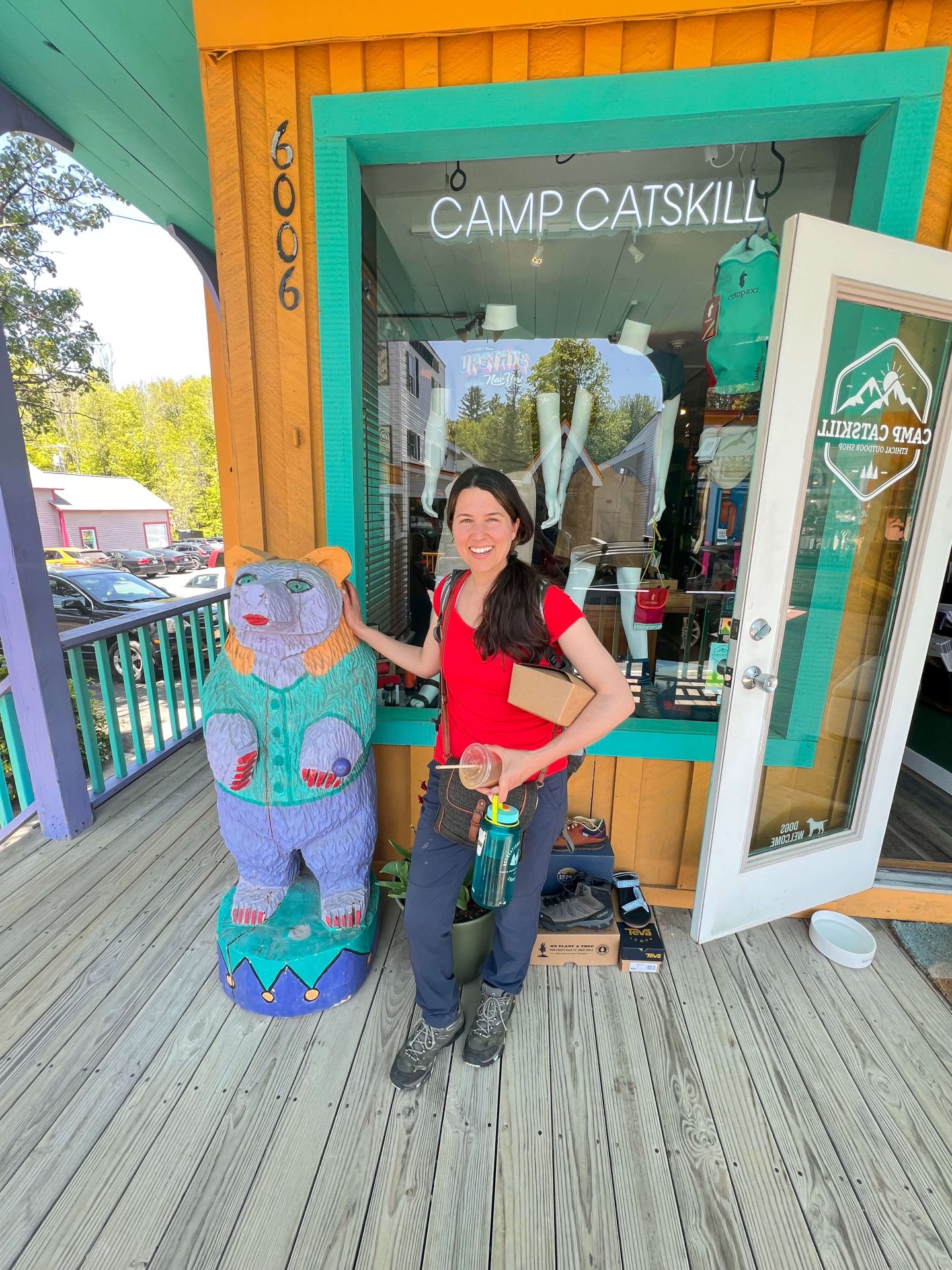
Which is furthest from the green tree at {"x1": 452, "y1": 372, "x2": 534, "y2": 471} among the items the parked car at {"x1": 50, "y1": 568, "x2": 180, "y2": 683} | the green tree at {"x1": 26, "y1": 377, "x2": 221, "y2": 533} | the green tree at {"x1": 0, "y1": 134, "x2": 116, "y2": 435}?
the green tree at {"x1": 26, "y1": 377, "x2": 221, "y2": 533}

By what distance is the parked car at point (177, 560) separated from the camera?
15.8m

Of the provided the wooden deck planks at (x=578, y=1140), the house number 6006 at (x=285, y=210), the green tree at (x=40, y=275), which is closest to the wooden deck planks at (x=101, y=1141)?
the wooden deck planks at (x=578, y=1140)

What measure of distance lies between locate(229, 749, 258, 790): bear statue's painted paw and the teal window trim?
33.5 inches

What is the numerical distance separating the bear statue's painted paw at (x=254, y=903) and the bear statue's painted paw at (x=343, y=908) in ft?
0.49

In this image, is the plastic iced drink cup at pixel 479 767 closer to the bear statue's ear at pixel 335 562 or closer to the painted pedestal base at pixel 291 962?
the bear statue's ear at pixel 335 562

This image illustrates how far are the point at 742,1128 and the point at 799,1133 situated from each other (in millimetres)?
136

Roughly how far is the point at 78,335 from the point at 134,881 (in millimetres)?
7617

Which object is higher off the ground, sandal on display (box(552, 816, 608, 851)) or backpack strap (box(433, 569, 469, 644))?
backpack strap (box(433, 569, 469, 644))

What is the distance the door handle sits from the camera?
1.56m

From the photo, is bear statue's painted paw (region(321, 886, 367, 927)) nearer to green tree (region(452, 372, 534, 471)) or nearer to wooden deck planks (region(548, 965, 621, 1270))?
wooden deck planks (region(548, 965, 621, 1270))

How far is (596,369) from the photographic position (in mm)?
2805

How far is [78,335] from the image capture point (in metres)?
6.98

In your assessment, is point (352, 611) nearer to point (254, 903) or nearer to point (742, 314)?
point (254, 903)

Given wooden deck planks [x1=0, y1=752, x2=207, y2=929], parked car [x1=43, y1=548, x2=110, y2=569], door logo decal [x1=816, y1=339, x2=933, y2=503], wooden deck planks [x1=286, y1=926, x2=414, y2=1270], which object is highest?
door logo decal [x1=816, y1=339, x2=933, y2=503]
